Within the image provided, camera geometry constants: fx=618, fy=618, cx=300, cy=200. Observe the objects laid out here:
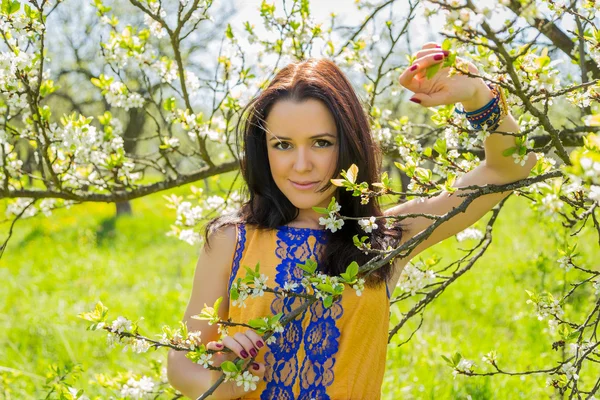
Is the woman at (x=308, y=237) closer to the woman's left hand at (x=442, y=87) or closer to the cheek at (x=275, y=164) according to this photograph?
the cheek at (x=275, y=164)

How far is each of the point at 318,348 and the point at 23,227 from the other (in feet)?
32.7

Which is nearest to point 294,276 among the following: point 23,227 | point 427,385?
point 427,385

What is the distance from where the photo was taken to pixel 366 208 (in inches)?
75.5

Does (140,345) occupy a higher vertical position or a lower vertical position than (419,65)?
lower

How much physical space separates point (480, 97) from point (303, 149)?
55cm

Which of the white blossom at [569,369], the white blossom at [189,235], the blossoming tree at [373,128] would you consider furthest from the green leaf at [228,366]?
the white blossom at [189,235]

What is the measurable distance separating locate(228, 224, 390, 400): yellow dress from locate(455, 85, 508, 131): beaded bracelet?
60cm

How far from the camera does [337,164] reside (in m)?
1.84

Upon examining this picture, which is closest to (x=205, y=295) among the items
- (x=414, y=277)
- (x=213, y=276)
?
(x=213, y=276)

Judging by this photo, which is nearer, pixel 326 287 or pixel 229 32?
pixel 326 287

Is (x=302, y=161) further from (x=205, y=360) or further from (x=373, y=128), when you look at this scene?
(x=373, y=128)

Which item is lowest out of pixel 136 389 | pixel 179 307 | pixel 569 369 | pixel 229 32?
pixel 136 389

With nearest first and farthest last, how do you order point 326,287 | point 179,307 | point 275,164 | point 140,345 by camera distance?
point 326,287 < point 140,345 < point 275,164 < point 179,307
